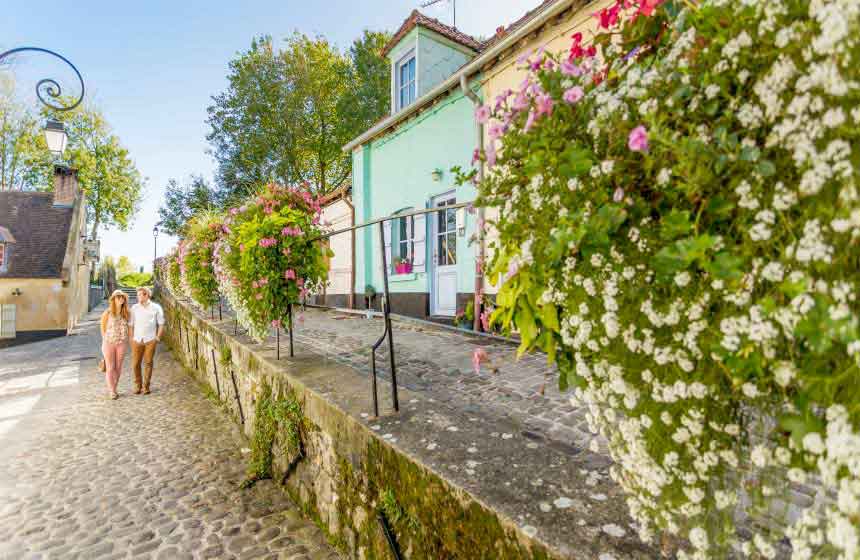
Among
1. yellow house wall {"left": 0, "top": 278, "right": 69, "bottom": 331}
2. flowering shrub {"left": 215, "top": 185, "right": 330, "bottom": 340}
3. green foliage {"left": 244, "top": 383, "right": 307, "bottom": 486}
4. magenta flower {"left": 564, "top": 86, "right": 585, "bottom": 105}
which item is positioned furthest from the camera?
yellow house wall {"left": 0, "top": 278, "right": 69, "bottom": 331}

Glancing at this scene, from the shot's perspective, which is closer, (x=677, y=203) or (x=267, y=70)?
(x=677, y=203)

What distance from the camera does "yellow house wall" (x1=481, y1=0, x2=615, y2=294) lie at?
5.79m

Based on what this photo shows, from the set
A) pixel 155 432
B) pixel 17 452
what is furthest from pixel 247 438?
pixel 17 452

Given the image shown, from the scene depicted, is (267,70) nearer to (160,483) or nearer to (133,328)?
(133,328)

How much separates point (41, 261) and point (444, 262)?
20.3m

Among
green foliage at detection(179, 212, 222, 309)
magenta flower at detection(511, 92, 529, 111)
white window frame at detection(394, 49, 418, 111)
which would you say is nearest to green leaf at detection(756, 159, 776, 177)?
magenta flower at detection(511, 92, 529, 111)

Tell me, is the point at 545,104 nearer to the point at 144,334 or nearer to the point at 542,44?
the point at 542,44

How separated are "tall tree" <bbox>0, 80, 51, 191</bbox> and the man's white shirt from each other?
26.6 meters

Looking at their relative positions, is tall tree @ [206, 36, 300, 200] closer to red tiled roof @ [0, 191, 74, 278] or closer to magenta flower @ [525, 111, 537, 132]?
red tiled roof @ [0, 191, 74, 278]

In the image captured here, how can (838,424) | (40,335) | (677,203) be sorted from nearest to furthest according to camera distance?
1. (838,424)
2. (677,203)
3. (40,335)

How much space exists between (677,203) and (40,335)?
947 inches

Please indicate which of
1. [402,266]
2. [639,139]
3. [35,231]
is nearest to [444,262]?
[402,266]

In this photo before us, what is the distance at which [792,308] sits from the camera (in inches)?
28.2

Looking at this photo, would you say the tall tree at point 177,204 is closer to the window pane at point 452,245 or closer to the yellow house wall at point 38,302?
the yellow house wall at point 38,302
